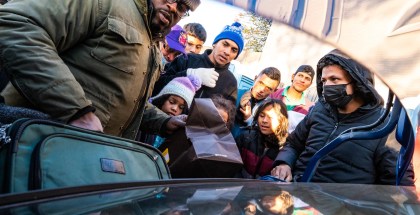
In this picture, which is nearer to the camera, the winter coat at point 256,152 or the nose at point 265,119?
the winter coat at point 256,152

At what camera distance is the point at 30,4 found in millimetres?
1397

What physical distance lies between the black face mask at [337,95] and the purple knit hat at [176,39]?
69.0 inches

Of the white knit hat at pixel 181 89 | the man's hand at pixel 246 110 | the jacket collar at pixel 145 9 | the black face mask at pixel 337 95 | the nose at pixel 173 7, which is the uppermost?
the nose at pixel 173 7

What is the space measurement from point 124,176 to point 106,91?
574 millimetres

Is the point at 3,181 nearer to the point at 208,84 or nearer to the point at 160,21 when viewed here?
the point at 160,21

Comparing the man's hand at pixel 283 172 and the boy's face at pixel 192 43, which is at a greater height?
the boy's face at pixel 192 43

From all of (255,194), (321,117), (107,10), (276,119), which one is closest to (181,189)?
(255,194)

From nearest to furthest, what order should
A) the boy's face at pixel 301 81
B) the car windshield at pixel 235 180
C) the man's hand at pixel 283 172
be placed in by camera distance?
the car windshield at pixel 235 180
the man's hand at pixel 283 172
the boy's face at pixel 301 81

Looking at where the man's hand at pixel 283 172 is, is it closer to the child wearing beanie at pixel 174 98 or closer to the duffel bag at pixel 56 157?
the child wearing beanie at pixel 174 98

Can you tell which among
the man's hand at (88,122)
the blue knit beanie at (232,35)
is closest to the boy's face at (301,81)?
the blue knit beanie at (232,35)

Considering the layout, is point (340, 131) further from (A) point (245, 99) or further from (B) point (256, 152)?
(A) point (245, 99)

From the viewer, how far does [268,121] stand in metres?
3.37

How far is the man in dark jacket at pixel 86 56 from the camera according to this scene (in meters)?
1.34

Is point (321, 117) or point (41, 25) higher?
point (41, 25)
